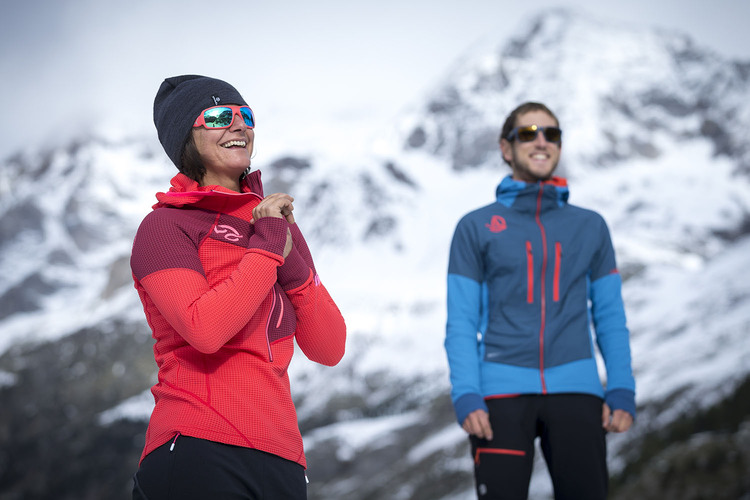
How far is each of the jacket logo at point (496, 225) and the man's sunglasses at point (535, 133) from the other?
678 millimetres

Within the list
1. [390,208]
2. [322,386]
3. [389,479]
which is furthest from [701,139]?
[389,479]

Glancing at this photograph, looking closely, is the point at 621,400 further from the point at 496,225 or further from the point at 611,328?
the point at 496,225

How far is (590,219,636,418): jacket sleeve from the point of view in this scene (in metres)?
4.12

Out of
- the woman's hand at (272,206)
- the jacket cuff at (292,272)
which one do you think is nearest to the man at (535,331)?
the jacket cuff at (292,272)

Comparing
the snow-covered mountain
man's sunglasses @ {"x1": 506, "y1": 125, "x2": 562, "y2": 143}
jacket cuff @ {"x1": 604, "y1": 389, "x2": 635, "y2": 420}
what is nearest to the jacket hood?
man's sunglasses @ {"x1": 506, "y1": 125, "x2": 562, "y2": 143}

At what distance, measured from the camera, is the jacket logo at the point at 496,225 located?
14.6ft

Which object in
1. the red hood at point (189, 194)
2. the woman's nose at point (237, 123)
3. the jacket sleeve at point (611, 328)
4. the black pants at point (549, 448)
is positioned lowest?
the black pants at point (549, 448)

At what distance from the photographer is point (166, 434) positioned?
256 centimetres

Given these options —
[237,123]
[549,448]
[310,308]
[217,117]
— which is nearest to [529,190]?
[549,448]

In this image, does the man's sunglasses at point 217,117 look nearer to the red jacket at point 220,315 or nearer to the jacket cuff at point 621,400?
the red jacket at point 220,315

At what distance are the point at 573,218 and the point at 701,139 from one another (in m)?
190

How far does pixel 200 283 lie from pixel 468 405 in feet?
6.81

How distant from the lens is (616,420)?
3.98 meters

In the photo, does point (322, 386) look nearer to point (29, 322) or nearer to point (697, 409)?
point (697, 409)
